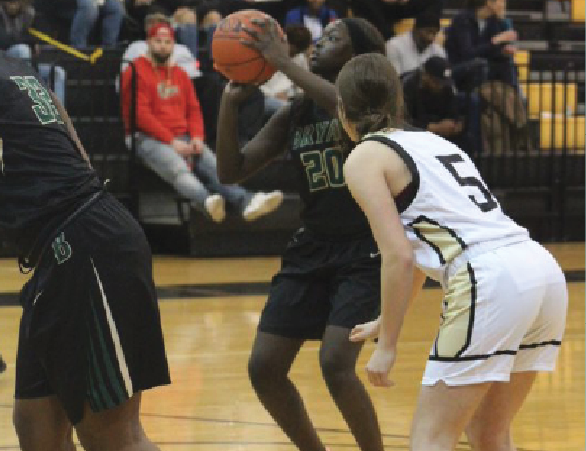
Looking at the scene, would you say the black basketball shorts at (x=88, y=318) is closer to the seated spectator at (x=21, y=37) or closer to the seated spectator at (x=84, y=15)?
the seated spectator at (x=21, y=37)

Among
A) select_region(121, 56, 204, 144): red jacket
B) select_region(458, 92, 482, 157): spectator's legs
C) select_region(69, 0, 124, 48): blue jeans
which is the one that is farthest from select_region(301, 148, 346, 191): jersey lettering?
select_region(458, 92, 482, 157): spectator's legs

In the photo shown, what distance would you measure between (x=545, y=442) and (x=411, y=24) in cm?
757

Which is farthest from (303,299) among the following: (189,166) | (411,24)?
(411,24)

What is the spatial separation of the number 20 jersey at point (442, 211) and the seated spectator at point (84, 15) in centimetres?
810

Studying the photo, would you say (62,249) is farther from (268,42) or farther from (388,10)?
(388,10)

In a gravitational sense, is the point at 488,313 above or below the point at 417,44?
above

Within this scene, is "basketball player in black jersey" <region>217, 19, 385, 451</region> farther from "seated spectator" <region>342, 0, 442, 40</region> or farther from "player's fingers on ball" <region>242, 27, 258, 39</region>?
"seated spectator" <region>342, 0, 442, 40</region>

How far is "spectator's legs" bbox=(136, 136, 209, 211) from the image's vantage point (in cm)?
1065

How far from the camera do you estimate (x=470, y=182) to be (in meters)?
3.47

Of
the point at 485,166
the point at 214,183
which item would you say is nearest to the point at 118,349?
the point at 214,183

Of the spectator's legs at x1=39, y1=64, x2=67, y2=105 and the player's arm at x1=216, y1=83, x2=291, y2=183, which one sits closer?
the player's arm at x1=216, y1=83, x2=291, y2=183

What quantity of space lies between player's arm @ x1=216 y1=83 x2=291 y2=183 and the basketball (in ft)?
0.16

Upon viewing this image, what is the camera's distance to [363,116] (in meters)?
3.53

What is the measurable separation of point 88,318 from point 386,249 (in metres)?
0.80
